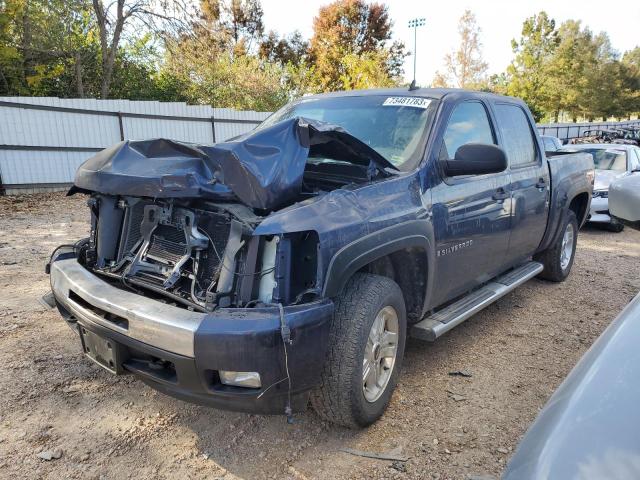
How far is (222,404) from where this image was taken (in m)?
2.24

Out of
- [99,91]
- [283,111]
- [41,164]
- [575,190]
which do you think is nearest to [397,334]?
[283,111]

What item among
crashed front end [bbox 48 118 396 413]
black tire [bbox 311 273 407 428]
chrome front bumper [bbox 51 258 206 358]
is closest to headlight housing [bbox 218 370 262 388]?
crashed front end [bbox 48 118 396 413]

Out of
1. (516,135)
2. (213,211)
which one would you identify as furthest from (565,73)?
(213,211)

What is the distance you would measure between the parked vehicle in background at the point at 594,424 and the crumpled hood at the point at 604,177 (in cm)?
907

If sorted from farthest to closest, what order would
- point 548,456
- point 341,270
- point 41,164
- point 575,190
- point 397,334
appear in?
point 41,164, point 575,190, point 397,334, point 341,270, point 548,456

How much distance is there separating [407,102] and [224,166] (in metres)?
1.71

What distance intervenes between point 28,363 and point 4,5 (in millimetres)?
12887

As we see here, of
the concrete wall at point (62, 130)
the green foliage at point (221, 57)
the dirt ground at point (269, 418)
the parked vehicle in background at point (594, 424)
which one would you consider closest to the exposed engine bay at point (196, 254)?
the dirt ground at point (269, 418)

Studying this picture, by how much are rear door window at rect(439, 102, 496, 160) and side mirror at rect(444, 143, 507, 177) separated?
0.61ft

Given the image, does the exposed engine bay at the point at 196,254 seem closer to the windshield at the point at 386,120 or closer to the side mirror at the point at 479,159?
the windshield at the point at 386,120

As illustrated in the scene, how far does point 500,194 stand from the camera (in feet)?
12.9

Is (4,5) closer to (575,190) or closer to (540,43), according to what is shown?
(575,190)

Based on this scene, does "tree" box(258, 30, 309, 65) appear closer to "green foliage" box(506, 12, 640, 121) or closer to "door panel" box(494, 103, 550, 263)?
"green foliage" box(506, 12, 640, 121)

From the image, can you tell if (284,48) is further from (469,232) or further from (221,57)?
(469,232)
